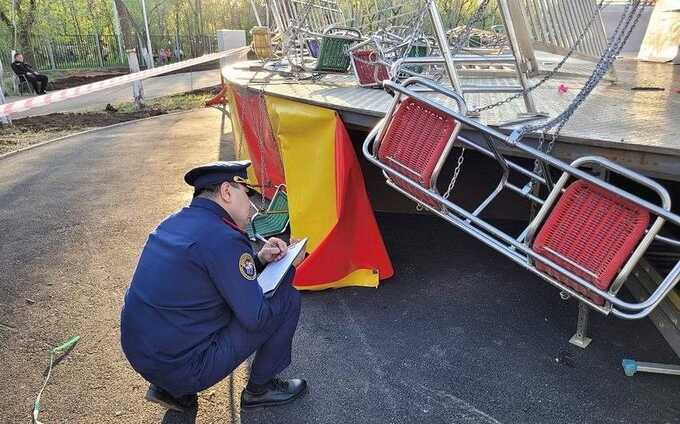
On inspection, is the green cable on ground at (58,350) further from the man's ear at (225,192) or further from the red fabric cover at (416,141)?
the red fabric cover at (416,141)

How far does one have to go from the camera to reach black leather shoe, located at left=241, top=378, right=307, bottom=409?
2.55 meters

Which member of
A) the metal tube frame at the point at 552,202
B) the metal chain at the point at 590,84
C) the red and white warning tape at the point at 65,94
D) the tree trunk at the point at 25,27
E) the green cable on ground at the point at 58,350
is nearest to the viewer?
the metal tube frame at the point at 552,202

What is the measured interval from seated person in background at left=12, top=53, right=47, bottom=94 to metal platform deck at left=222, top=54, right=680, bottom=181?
12.6 m

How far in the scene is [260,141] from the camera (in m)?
5.04

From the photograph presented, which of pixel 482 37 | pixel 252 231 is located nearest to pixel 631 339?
pixel 252 231

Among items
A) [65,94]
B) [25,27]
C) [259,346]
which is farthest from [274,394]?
[25,27]

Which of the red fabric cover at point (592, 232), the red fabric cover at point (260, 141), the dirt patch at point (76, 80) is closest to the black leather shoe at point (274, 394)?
the red fabric cover at point (592, 232)

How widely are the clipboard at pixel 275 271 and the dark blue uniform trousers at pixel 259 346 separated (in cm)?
5

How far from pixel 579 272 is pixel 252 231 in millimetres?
3154

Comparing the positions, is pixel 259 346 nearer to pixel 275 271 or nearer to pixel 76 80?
pixel 275 271

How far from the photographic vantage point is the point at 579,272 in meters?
1.83

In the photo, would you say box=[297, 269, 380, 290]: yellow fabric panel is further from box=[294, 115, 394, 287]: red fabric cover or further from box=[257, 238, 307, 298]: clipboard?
box=[257, 238, 307, 298]: clipboard

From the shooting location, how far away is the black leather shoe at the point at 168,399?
239 centimetres

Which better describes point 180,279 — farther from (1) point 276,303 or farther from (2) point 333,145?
(2) point 333,145
